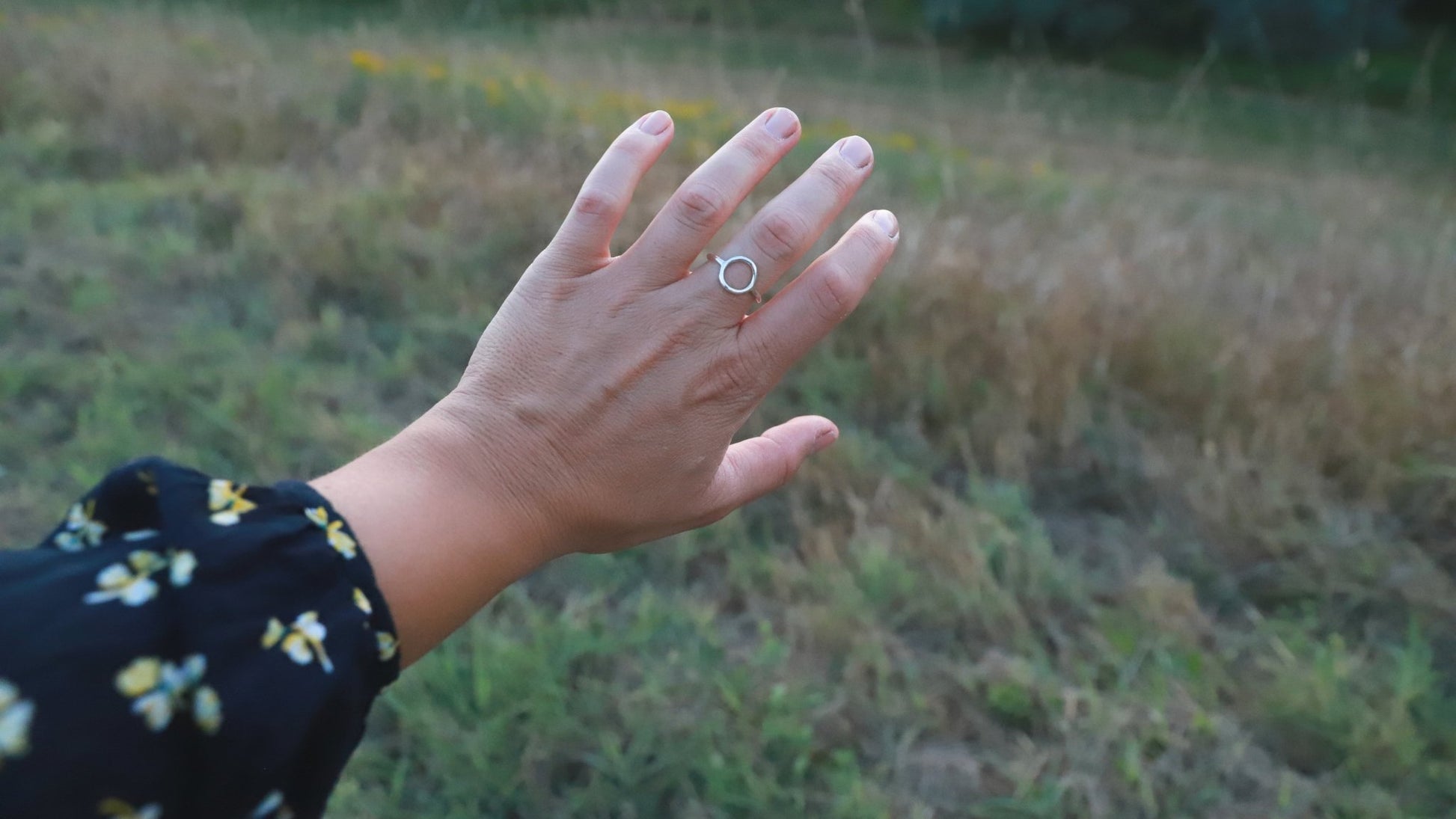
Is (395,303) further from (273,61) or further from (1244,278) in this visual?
(273,61)

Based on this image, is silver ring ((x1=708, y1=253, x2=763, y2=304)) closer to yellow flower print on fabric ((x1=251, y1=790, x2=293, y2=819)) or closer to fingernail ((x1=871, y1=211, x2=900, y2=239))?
fingernail ((x1=871, y1=211, x2=900, y2=239))

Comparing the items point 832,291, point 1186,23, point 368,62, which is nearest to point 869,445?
point 832,291

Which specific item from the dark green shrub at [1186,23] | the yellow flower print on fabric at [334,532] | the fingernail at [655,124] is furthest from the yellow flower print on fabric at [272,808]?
the dark green shrub at [1186,23]

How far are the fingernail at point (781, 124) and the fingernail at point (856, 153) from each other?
75 mm

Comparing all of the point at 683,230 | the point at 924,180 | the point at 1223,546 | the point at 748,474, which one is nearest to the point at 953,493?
the point at 1223,546

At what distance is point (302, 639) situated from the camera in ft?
2.89

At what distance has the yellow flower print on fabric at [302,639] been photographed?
2.83 ft

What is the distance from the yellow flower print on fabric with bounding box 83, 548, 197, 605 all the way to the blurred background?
1048 millimetres

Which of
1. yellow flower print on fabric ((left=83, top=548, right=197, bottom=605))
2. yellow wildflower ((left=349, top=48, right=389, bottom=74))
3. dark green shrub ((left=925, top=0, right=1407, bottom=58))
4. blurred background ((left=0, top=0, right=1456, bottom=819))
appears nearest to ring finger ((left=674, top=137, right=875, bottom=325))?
yellow flower print on fabric ((left=83, top=548, right=197, bottom=605))

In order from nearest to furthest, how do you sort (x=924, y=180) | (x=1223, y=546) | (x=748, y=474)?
(x=748, y=474) → (x=1223, y=546) → (x=924, y=180)

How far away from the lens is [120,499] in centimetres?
94

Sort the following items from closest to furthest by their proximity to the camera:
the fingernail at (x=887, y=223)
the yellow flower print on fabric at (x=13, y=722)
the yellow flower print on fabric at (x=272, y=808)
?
the yellow flower print on fabric at (x=13, y=722)
the yellow flower print on fabric at (x=272, y=808)
the fingernail at (x=887, y=223)

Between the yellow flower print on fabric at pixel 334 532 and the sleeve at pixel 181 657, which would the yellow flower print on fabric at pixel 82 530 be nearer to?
the sleeve at pixel 181 657

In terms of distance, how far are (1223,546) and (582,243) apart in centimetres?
180
